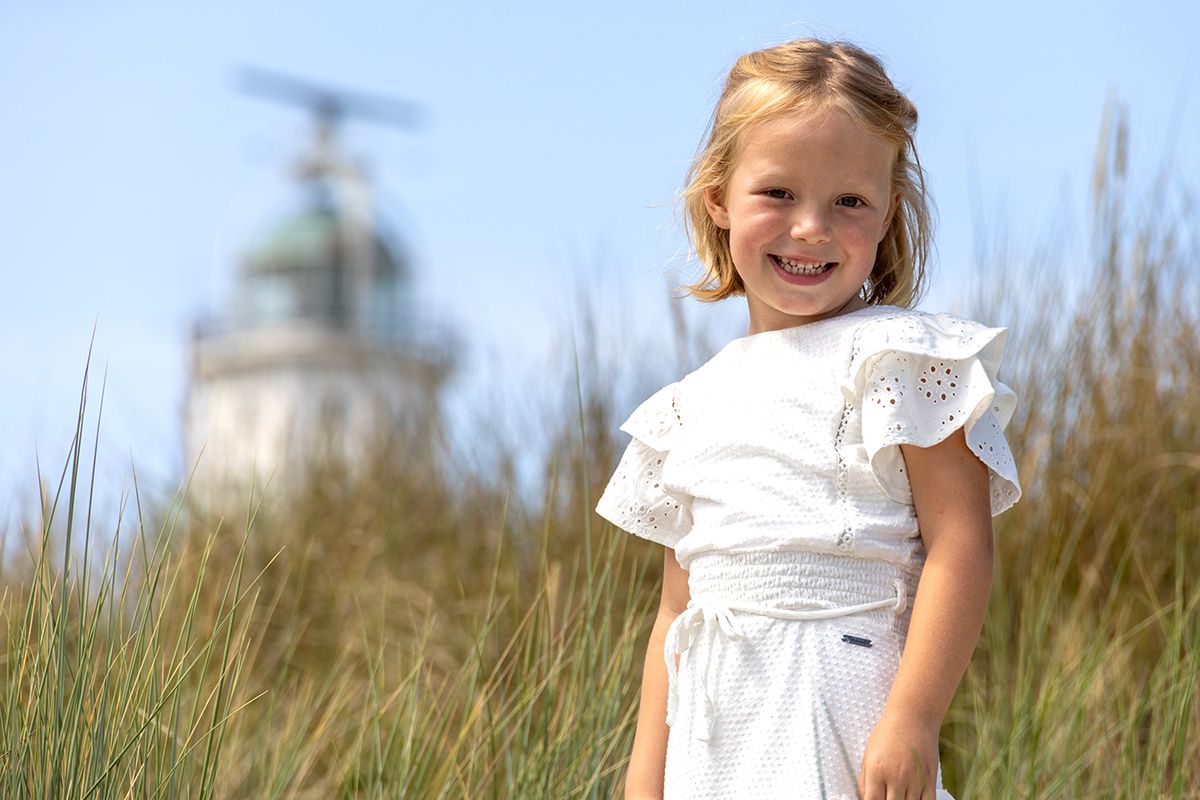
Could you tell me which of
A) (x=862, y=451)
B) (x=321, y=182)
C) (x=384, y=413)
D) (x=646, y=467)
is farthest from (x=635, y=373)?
(x=321, y=182)

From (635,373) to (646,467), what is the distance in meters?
2.40

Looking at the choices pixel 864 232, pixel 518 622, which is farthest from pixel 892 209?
pixel 518 622

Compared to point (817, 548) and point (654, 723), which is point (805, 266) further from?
point (654, 723)

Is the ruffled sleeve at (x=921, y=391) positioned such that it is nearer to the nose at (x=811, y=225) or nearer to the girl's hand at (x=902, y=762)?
the nose at (x=811, y=225)

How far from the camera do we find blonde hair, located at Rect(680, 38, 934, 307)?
1.46 meters

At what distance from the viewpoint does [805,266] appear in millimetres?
1484

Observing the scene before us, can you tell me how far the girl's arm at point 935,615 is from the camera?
1.28 meters

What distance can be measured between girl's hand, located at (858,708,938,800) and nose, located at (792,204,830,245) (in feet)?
1.54

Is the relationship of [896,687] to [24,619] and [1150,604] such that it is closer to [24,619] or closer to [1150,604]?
[24,619]

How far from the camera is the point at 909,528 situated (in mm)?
1398

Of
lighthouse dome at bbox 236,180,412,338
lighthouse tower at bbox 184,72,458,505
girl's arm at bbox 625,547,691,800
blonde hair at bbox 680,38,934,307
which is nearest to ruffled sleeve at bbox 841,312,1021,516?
blonde hair at bbox 680,38,934,307

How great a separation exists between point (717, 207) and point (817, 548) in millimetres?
433

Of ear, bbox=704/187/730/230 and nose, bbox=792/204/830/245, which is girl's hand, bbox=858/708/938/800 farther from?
ear, bbox=704/187/730/230

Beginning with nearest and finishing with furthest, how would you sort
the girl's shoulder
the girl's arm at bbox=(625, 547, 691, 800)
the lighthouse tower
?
the girl's shoulder, the girl's arm at bbox=(625, 547, 691, 800), the lighthouse tower
